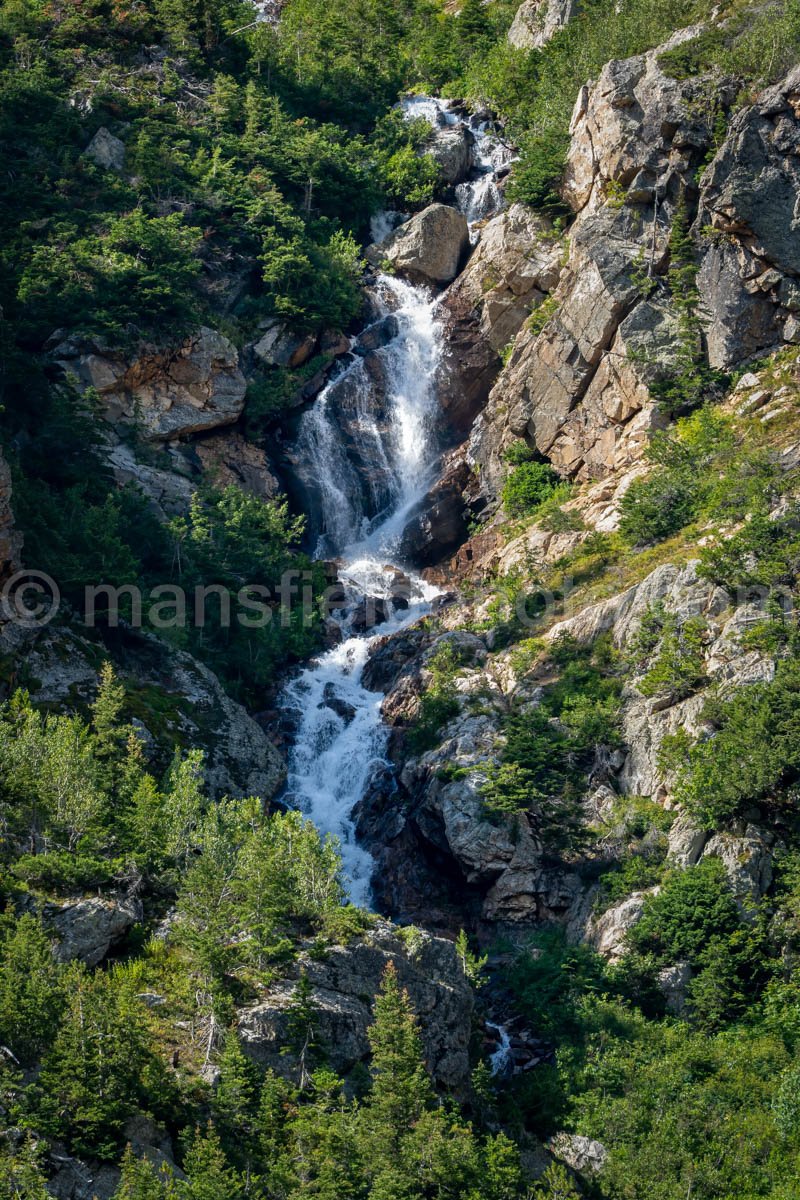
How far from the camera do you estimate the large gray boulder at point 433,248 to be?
225 feet

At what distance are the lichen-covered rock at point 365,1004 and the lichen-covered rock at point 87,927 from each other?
12.7 feet

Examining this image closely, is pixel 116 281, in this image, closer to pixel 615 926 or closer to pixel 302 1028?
pixel 615 926

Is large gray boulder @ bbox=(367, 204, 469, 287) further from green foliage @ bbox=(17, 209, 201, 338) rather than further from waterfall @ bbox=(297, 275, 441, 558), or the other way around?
green foliage @ bbox=(17, 209, 201, 338)

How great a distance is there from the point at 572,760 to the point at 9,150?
141ft

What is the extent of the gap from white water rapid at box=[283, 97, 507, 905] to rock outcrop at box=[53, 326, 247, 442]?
4.77 meters

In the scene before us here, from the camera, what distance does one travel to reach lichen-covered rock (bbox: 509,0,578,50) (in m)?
75.1

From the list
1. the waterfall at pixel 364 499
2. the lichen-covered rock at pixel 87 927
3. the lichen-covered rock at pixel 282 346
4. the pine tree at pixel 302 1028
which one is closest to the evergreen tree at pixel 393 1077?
the pine tree at pixel 302 1028

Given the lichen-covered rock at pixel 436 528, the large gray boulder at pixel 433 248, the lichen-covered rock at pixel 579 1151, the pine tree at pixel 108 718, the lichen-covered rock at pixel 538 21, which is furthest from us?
the lichen-covered rock at pixel 538 21

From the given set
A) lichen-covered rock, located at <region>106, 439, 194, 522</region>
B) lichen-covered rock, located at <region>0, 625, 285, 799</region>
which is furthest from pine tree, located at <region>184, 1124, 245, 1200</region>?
lichen-covered rock, located at <region>106, 439, 194, 522</region>

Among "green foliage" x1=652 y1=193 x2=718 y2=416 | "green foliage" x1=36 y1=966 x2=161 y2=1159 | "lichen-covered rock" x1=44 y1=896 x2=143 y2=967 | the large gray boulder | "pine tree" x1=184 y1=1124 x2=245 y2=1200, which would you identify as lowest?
"pine tree" x1=184 y1=1124 x2=245 y2=1200

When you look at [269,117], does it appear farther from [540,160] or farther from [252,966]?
[252,966]

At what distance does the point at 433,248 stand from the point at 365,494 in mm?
14855

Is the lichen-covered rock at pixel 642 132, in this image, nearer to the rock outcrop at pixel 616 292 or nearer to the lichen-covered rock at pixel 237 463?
the rock outcrop at pixel 616 292

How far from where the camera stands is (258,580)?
55.0 meters
